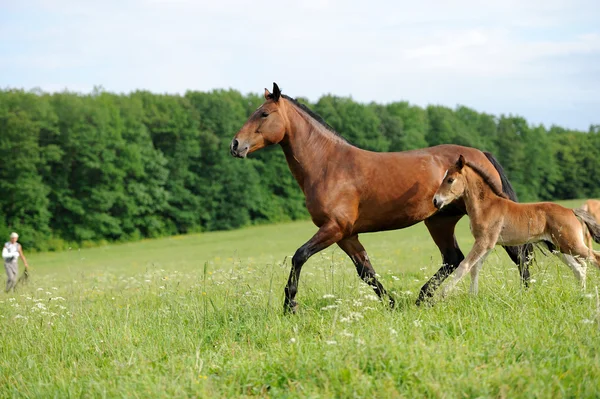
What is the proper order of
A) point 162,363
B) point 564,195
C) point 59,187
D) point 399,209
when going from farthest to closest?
point 564,195 → point 59,187 → point 399,209 → point 162,363

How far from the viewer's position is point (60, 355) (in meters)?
6.36

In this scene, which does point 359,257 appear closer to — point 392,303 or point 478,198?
point 392,303

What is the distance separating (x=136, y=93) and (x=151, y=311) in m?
55.9

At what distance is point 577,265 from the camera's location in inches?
284

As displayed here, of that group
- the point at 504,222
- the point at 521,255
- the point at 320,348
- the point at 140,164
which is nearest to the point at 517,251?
the point at 521,255

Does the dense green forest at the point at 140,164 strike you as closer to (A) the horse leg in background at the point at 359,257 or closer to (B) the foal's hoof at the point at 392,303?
(A) the horse leg in background at the point at 359,257

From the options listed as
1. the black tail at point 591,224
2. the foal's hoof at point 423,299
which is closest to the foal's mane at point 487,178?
the black tail at point 591,224

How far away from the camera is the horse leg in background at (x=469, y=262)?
7.03 m

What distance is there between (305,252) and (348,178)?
1.20m

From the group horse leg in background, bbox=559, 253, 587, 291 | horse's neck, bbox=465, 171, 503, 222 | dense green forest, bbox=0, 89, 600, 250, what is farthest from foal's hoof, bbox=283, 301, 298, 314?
dense green forest, bbox=0, 89, 600, 250

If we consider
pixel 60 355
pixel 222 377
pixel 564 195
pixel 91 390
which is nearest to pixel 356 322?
pixel 222 377

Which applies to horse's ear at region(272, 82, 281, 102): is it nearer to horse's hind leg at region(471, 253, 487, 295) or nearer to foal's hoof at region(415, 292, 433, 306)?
foal's hoof at region(415, 292, 433, 306)

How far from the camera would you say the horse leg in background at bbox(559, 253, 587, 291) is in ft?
23.5

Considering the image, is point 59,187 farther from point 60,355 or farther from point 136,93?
point 60,355
